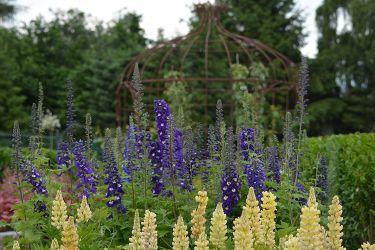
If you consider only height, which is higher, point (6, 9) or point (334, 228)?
point (6, 9)

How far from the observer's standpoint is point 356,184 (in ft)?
20.2

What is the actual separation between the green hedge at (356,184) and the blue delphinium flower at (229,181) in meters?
1.84

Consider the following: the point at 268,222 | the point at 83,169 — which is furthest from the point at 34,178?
the point at 268,222

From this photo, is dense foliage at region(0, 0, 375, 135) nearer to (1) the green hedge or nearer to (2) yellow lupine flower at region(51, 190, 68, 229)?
(1) the green hedge

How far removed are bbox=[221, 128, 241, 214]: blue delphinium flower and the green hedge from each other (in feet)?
6.04

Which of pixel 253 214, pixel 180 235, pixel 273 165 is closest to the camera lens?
pixel 180 235

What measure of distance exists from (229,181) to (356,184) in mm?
2434

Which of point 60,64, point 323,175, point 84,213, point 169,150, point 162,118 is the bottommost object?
point 84,213

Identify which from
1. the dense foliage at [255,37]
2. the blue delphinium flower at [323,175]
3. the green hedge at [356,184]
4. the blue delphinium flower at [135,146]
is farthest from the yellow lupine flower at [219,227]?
the dense foliage at [255,37]

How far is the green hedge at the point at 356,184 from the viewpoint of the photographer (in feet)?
19.8

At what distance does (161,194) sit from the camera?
14.7 feet

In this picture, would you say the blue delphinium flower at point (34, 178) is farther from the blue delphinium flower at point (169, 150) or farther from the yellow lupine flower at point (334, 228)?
the yellow lupine flower at point (334, 228)

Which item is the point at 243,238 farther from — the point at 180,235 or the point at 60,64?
the point at 60,64

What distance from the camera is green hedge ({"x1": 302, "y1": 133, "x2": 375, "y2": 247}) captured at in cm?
605
